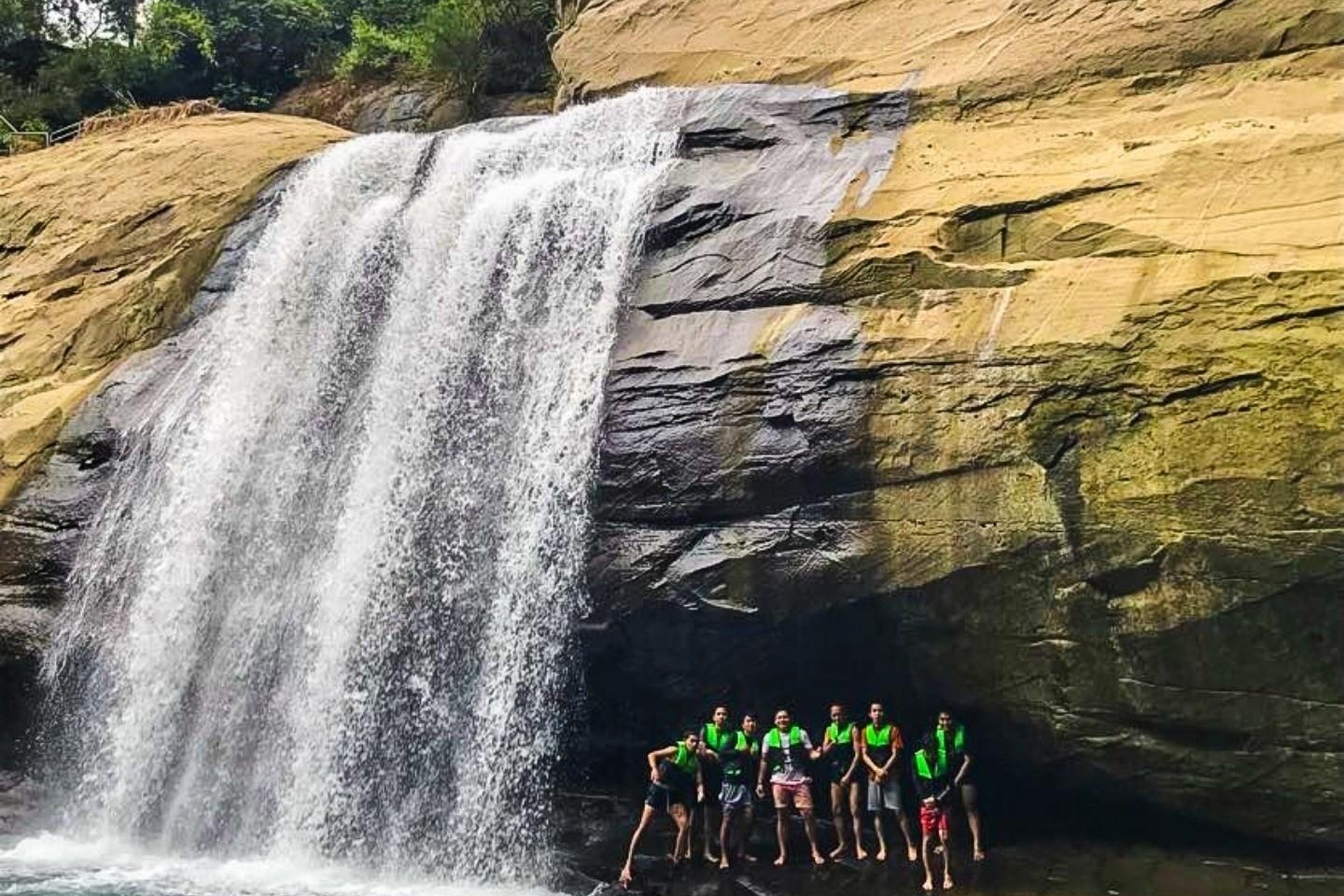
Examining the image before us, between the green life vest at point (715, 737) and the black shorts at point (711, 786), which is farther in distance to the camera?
the black shorts at point (711, 786)

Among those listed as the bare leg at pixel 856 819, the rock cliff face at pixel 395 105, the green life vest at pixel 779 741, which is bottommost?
the bare leg at pixel 856 819

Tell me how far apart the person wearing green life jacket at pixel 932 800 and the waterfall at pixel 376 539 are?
3845 millimetres

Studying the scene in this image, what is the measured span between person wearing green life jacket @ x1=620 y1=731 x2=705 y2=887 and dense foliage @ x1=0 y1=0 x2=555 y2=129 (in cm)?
2060

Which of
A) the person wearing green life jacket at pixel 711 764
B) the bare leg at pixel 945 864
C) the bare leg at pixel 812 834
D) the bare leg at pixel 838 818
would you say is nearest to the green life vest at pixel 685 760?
the person wearing green life jacket at pixel 711 764

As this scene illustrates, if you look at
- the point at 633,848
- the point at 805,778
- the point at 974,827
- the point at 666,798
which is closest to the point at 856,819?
the point at 805,778

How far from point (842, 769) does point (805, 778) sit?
0.38 m

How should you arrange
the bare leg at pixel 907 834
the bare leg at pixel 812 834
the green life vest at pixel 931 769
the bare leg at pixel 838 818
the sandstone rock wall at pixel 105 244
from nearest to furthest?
the green life vest at pixel 931 769, the bare leg at pixel 907 834, the bare leg at pixel 812 834, the bare leg at pixel 838 818, the sandstone rock wall at pixel 105 244

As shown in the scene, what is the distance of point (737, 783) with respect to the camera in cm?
1152

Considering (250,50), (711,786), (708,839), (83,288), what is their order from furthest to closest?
(250,50), (83,288), (711,786), (708,839)

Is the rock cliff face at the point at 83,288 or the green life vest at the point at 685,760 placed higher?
the rock cliff face at the point at 83,288

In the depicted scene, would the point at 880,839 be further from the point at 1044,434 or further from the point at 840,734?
the point at 1044,434

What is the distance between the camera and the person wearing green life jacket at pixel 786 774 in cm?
1134

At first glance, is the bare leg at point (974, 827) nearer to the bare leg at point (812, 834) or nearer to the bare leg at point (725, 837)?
the bare leg at point (812, 834)

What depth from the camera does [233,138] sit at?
2125cm
